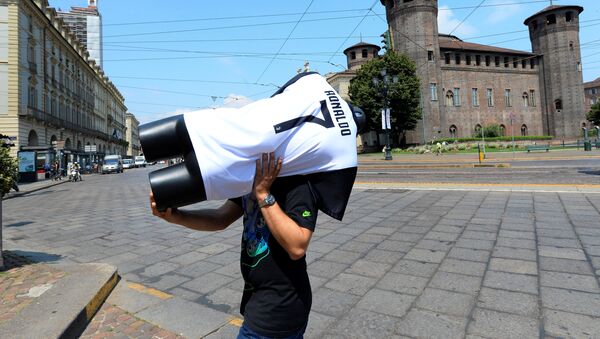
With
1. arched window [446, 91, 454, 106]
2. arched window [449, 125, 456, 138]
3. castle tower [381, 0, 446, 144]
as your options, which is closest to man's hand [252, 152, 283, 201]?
castle tower [381, 0, 446, 144]

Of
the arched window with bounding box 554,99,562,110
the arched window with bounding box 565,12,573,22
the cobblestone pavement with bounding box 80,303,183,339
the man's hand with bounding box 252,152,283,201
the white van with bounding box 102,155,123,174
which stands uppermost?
the arched window with bounding box 565,12,573,22

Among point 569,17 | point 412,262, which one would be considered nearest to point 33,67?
point 412,262

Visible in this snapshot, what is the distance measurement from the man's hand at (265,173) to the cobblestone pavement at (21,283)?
2.74 meters

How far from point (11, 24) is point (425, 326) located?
122 feet

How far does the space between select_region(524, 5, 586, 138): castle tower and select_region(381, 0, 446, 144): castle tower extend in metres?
18.4

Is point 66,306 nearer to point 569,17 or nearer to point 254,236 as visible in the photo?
point 254,236

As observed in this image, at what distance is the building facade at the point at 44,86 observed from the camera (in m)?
28.0

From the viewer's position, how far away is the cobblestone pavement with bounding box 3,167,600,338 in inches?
103

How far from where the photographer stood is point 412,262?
393 centimetres

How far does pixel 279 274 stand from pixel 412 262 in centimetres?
307

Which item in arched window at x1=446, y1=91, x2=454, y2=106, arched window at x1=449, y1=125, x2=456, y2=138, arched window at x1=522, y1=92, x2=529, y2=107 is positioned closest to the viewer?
arched window at x1=449, y1=125, x2=456, y2=138

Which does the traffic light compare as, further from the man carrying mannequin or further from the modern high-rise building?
the modern high-rise building

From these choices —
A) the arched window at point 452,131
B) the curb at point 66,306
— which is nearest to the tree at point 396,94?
the arched window at point 452,131

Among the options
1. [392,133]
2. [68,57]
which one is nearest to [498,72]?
[392,133]
